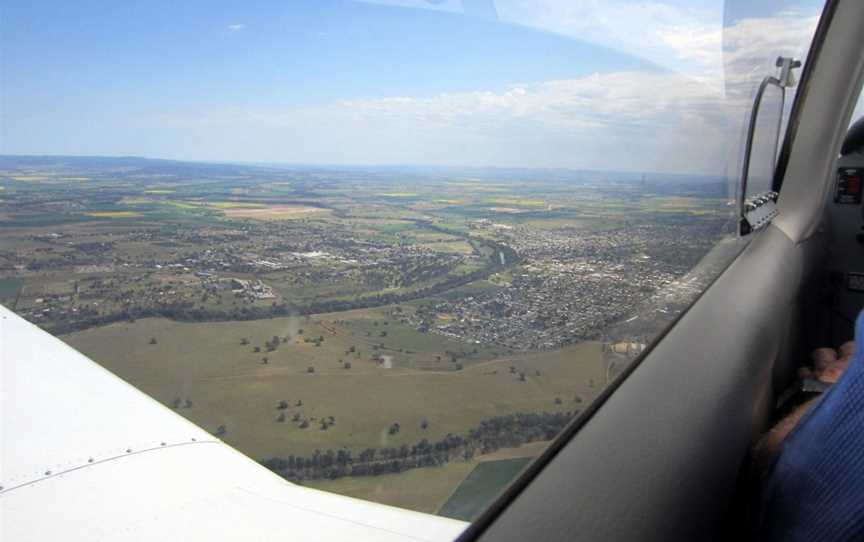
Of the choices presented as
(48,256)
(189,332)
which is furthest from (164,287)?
(48,256)

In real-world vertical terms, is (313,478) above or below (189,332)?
below

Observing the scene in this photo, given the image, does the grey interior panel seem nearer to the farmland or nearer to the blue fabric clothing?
the farmland

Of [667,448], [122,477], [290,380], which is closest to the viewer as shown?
[122,477]

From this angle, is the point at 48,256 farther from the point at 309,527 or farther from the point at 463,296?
the point at 463,296

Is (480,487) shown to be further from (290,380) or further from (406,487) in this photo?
(290,380)

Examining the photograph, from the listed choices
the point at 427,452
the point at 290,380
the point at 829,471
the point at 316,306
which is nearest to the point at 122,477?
the point at 290,380

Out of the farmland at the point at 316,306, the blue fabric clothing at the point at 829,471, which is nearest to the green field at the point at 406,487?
the farmland at the point at 316,306

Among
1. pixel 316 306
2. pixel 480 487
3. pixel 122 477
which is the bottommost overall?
pixel 480 487
